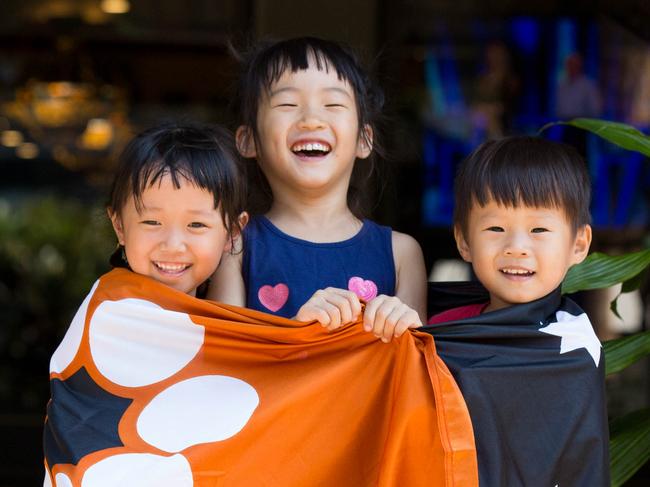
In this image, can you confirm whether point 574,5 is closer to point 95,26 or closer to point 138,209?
point 95,26

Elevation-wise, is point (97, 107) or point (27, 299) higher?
point (97, 107)

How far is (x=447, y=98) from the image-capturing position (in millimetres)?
5699

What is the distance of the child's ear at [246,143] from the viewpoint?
2.07 metres

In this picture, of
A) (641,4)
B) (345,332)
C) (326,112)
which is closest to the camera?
(345,332)

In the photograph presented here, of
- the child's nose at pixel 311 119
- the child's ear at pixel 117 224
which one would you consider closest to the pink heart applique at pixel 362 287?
the child's nose at pixel 311 119

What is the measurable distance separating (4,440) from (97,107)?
3213 mm

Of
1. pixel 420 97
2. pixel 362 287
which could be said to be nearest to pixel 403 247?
pixel 362 287

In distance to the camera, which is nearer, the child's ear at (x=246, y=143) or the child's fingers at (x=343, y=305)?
the child's fingers at (x=343, y=305)

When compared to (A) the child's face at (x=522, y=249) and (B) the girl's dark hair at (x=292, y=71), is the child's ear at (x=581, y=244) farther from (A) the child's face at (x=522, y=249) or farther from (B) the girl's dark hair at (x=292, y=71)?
(B) the girl's dark hair at (x=292, y=71)

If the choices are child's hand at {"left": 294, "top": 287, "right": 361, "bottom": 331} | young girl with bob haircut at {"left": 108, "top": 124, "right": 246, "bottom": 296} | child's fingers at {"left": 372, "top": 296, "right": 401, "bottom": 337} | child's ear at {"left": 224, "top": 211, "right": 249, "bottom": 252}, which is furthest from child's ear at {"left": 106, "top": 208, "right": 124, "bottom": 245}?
child's fingers at {"left": 372, "top": 296, "right": 401, "bottom": 337}

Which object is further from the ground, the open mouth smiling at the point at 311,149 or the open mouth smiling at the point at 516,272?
the open mouth smiling at the point at 311,149

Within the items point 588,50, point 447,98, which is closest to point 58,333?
point 447,98

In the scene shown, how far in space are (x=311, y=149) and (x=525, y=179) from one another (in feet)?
1.48

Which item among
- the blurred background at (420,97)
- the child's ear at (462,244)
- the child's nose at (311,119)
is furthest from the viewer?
the blurred background at (420,97)
